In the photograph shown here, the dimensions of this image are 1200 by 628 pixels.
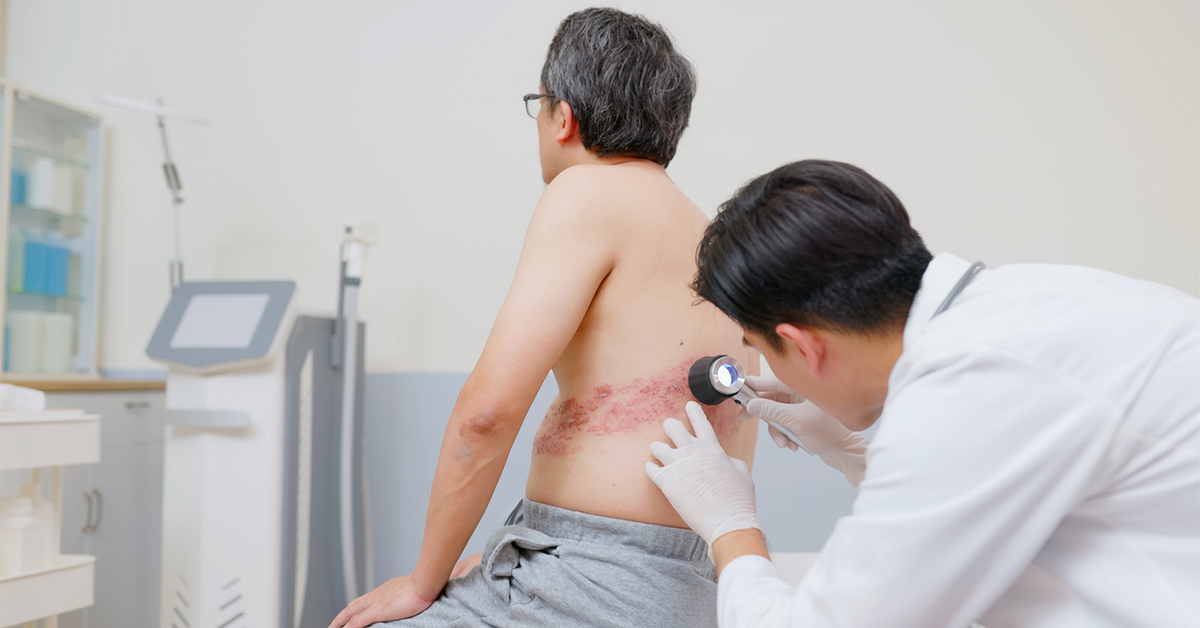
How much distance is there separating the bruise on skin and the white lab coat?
36 centimetres

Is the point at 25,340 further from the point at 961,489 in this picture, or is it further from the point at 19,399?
the point at 961,489

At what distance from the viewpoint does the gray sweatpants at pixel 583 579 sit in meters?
0.85

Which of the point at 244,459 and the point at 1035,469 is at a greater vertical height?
the point at 1035,469

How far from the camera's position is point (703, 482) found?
847 mm

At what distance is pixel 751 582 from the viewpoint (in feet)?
2.33

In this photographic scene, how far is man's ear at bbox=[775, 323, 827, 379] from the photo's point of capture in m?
0.72

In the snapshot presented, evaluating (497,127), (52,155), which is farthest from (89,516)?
(497,127)

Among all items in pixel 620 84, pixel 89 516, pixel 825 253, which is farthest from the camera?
pixel 89 516

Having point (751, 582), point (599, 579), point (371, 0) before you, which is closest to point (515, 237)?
point (371, 0)

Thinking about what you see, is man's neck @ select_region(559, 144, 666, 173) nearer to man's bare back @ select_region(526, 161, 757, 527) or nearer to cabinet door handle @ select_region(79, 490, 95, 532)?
man's bare back @ select_region(526, 161, 757, 527)

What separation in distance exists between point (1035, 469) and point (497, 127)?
1865 millimetres

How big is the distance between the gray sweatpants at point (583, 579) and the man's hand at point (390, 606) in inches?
0.5

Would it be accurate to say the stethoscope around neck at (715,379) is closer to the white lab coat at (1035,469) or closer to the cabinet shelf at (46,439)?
the white lab coat at (1035,469)

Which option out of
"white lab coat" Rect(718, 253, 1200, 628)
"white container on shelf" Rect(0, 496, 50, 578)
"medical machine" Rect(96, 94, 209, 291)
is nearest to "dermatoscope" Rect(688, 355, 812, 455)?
"white lab coat" Rect(718, 253, 1200, 628)
